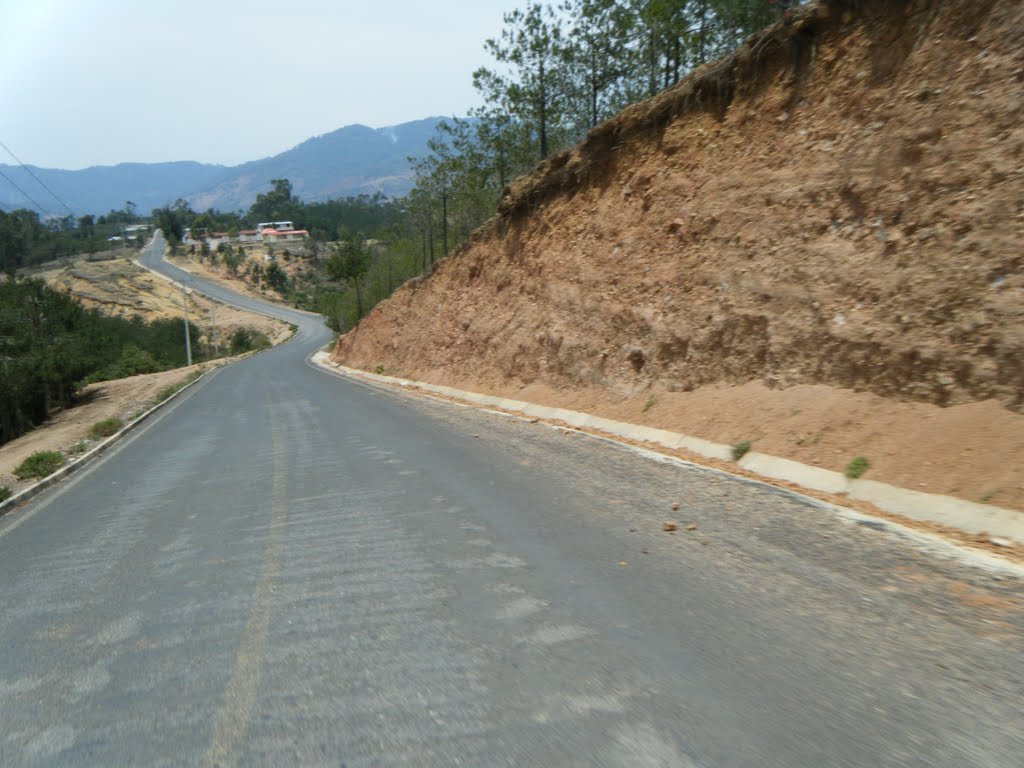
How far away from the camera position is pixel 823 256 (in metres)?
11.2

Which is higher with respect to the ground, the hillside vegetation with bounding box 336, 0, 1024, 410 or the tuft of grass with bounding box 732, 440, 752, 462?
the hillside vegetation with bounding box 336, 0, 1024, 410

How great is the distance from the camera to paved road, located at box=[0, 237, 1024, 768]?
3.51 metres

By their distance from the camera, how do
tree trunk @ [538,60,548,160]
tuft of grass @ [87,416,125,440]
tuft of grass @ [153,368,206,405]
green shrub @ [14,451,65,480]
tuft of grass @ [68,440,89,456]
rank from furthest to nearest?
tuft of grass @ [153,368,206,405] < tree trunk @ [538,60,548,160] < tuft of grass @ [87,416,125,440] < tuft of grass @ [68,440,89,456] < green shrub @ [14,451,65,480]

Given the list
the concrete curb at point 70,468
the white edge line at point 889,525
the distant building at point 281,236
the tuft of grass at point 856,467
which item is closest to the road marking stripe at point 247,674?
the white edge line at point 889,525

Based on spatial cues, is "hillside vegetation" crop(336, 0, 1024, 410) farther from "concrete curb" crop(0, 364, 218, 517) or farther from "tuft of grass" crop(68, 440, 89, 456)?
"tuft of grass" crop(68, 440, 89, 456)

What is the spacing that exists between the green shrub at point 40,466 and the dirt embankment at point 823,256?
10121 millimetres

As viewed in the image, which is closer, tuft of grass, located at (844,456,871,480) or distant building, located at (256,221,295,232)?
tuft of grass, located at (844,456,871,480)

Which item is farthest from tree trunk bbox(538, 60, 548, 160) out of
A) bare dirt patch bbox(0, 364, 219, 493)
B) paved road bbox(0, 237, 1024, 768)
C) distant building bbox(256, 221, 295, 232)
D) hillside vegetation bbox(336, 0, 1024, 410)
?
distant building bbox(256, 221, 295, 232)

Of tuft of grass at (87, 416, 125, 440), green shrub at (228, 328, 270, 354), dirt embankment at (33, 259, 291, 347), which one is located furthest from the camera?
dirt embankment at (33, 259, 291, 347)

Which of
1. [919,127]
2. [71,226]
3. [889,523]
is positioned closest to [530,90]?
[919,127]

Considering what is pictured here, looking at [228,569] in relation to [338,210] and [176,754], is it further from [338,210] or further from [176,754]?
[338,210]

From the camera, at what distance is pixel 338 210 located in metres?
198

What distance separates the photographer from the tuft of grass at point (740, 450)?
982 centimetres

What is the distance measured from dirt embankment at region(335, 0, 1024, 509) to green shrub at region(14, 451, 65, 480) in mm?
10121
